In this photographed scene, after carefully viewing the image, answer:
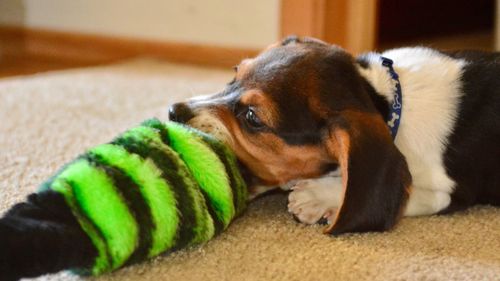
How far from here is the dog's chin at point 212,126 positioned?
2291 mm

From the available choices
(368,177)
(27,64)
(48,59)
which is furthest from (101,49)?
(368,177)

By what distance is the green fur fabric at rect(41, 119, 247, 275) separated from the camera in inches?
69.2

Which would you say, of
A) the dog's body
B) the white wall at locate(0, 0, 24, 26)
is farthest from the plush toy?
the white wall at locate(0, 0, 24, 26)

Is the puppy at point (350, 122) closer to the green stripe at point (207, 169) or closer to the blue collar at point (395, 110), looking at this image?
the blue collar at point (395, 110)

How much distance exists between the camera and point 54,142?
3.11 m

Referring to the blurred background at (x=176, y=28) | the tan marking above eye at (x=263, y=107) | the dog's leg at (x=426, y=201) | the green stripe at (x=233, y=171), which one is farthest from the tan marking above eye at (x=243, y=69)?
the blurred background at (x=176, y=28)

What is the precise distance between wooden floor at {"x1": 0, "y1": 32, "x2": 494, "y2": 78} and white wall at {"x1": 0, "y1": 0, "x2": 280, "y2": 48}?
1.07 feet

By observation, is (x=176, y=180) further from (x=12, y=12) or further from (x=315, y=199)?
(x=12, y=12)

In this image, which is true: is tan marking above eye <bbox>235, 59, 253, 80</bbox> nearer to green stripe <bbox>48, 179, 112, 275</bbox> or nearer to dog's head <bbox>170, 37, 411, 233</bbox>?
dog's head <bbox>170, 37, 411, 233</bbox>

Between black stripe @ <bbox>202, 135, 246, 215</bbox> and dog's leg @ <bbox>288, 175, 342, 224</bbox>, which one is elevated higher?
black stripe @ <bbox>202, 135, 246, 215</bbox>

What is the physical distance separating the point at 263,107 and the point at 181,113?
304 millimetres

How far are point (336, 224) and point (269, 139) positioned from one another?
36 cm

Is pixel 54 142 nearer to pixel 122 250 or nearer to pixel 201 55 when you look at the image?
pixel 122 250

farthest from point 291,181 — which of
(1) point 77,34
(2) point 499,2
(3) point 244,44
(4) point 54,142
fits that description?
(1) point 77,34
